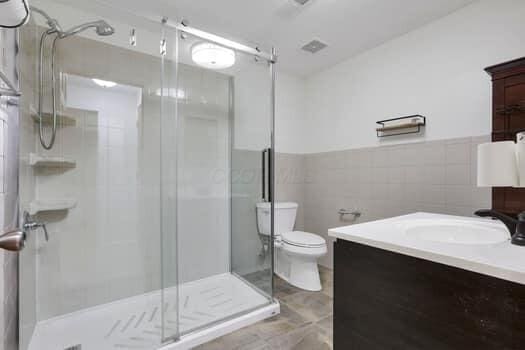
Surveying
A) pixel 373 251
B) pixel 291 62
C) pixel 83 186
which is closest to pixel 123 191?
pixel 83 186

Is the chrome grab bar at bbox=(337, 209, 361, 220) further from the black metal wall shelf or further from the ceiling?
the ceiling

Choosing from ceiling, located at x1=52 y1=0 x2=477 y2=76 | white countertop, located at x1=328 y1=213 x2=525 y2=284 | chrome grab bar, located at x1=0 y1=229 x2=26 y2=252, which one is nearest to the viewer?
white countertop, located at x1=328 y1=213 x2=525 y2=284

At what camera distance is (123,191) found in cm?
191

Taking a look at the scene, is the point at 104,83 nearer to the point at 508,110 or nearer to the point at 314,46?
the point at 314,46

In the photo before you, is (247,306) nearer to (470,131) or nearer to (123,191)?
(123,191)

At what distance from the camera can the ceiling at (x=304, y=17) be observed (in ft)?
5.60

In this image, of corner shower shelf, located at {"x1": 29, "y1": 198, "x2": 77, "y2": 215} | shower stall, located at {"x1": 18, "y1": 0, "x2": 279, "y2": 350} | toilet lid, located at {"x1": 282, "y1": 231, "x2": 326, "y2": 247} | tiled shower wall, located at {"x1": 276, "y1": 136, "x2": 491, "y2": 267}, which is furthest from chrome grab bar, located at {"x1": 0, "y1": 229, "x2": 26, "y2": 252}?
tiled shower wall, located at {"x1": 276, "y1": 136, "x2": 491, "y2": 267}

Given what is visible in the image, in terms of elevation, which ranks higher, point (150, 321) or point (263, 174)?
point (263, 174)

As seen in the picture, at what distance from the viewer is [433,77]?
1888mm

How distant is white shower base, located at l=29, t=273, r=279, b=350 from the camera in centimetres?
147

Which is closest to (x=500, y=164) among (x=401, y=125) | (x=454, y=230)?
(x=454, y=230)

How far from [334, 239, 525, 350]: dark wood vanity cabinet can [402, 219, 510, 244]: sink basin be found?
0.31 m

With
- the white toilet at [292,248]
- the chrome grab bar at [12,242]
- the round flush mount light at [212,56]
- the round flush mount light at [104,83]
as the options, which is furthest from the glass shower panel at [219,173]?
the chrome grab bar at [12,242]

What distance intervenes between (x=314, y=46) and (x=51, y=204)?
2502mm
